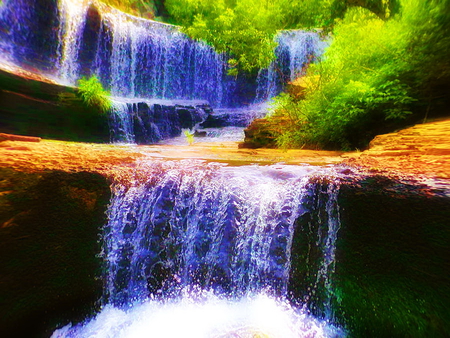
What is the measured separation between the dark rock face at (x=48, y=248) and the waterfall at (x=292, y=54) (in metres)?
12.0

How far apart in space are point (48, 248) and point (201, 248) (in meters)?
1.71

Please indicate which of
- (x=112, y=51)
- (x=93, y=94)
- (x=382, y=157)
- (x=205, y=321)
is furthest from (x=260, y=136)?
(x=112, y=51)

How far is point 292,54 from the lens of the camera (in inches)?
508

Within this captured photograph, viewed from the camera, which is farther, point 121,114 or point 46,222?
point 121,114

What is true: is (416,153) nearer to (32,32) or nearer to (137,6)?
(32,32)

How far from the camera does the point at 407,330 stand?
198 centimetres

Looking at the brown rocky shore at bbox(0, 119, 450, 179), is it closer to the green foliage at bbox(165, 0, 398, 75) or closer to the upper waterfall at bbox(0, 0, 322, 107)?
the green foliage at bbox(165, 0, 398, 75)

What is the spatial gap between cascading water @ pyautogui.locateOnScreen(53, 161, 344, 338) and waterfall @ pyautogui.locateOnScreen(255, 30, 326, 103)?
11118 mm

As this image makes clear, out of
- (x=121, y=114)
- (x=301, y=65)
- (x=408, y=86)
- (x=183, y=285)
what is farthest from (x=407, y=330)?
(x=301, y=65)

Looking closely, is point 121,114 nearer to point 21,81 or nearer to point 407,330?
point 21,81

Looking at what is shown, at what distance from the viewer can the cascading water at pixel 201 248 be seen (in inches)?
105

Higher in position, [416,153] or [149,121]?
[149,121]

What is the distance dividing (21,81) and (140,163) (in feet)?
19.9

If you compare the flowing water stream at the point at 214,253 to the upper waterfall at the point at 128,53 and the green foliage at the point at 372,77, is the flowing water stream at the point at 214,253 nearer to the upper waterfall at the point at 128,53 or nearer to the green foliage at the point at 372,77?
the green foliage at the point at 372,77
